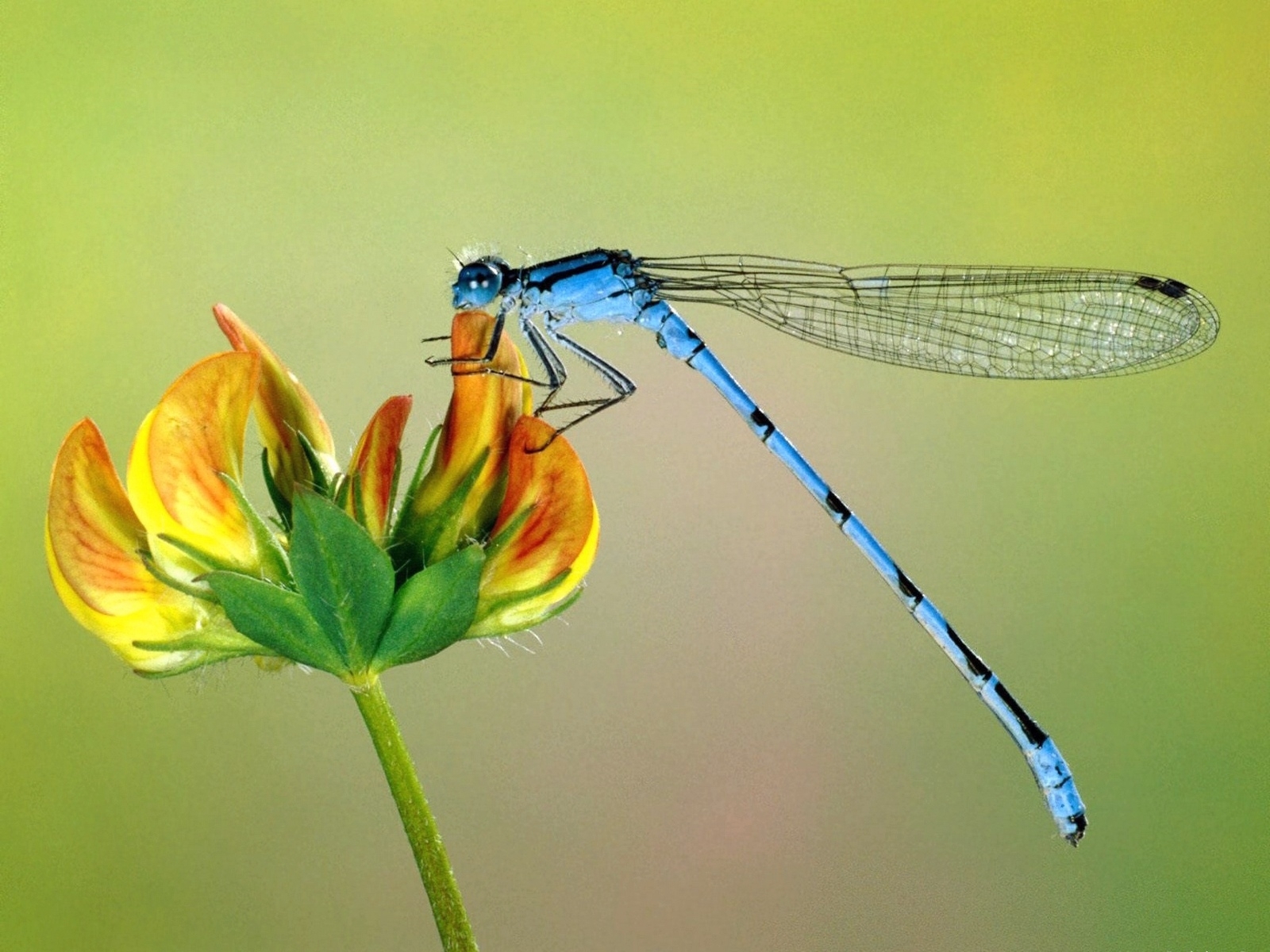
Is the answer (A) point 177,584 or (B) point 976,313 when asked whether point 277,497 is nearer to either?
(A) point 177,584

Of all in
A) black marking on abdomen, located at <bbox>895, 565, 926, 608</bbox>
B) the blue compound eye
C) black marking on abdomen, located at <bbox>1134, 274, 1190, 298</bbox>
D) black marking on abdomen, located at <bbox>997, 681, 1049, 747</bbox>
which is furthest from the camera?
black marking on abdomen, located at <bbox>1134, 274, 1190, 298</bbox>

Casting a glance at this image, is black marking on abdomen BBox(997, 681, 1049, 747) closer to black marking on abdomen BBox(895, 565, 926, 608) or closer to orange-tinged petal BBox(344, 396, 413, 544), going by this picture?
black marking on abdomen BBox(895, 565, 926, 608)

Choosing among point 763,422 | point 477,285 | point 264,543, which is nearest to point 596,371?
point 477,285

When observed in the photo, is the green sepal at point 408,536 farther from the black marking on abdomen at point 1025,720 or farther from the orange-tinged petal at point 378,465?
the black marking on abdomen at point 1025,720

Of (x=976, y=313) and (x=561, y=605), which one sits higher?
(x=976, y=313)

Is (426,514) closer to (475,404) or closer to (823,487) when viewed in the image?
(475,404)

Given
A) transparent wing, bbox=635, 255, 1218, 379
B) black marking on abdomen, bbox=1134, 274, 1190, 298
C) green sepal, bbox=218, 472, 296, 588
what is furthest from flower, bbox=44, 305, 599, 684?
black marking on abdomen, bbox=1134, 274, 1190, 298
